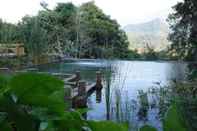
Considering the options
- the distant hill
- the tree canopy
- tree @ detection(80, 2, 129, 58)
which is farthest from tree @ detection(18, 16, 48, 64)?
the distant hill

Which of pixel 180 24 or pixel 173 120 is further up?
pixel 180 24

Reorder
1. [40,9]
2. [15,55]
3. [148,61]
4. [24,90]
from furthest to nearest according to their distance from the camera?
[40,9], [148,61], [15,55], [24,90]

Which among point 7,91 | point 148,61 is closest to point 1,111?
point 7,91

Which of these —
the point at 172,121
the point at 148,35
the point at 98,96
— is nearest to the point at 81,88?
the point at 98,96

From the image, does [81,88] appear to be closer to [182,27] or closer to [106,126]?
[106,126]

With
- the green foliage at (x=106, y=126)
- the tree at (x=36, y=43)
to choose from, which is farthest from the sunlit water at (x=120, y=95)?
the tree at (x=36, y=43)

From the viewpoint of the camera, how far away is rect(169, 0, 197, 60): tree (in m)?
18.1

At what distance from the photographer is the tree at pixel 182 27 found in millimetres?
18094

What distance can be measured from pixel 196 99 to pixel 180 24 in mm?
15914

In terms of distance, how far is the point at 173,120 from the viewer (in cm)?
46

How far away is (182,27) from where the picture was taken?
767 inches

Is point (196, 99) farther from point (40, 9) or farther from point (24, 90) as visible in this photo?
point (40, 9)

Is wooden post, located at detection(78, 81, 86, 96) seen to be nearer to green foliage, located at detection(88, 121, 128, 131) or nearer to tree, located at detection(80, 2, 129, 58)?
green foliage, located at detection(88, 121, 128, 131)

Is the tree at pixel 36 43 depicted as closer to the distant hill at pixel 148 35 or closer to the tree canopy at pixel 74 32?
the tree canopy at pixel 74 32
